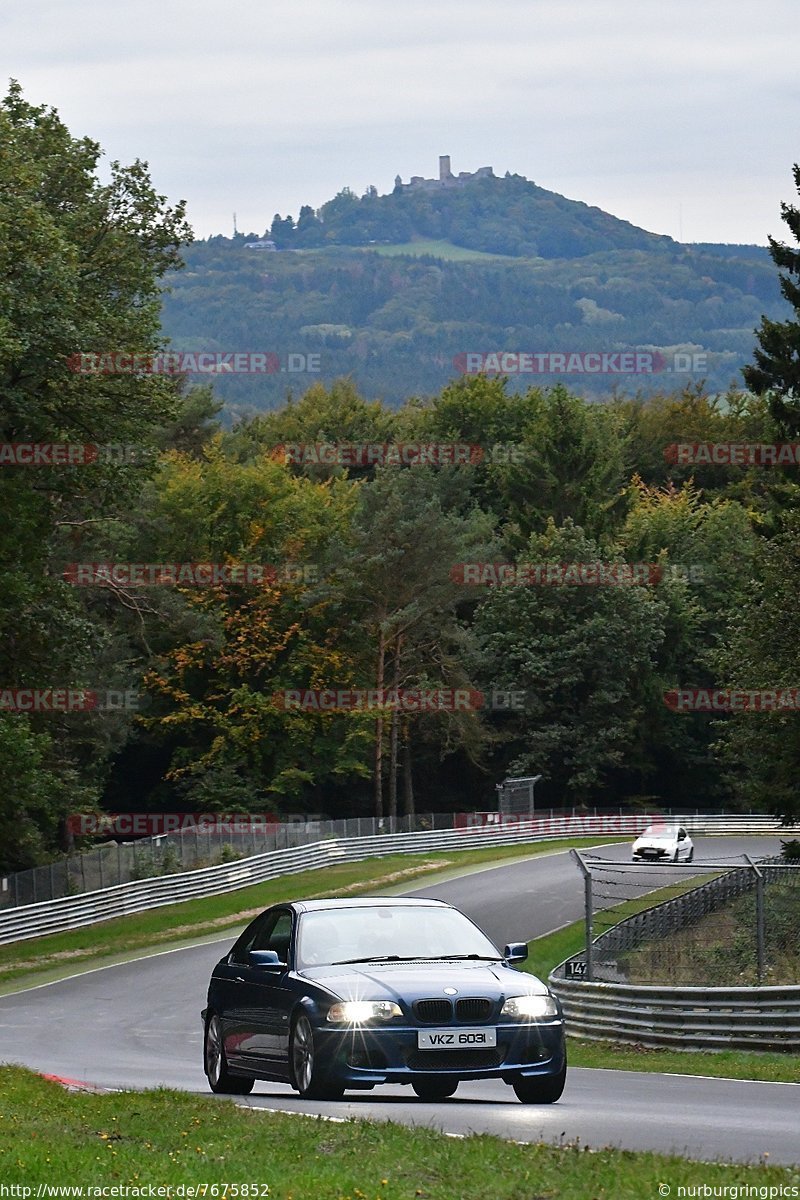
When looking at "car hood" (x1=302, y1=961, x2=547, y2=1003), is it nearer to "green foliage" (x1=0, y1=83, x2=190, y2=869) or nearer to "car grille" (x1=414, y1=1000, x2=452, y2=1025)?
"car grille" (x1=414, y1=1000, x2=452, y2=1025)

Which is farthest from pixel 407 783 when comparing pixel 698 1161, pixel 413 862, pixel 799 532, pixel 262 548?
pixel 698 1161

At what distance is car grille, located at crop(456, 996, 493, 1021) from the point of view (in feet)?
38.2

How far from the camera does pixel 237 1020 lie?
13.3m

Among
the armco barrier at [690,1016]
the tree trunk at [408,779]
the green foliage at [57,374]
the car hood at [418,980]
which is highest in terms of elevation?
the green foliage at [57,374]

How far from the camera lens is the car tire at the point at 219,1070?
44.7 ft

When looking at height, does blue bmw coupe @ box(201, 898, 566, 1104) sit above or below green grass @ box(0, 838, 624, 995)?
above

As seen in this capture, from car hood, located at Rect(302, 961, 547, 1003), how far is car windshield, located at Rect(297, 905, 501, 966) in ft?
0.70

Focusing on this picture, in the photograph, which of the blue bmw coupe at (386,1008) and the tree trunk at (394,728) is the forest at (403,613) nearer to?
the tree trunk at (394,728)

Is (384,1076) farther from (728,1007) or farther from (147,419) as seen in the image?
(147,419)

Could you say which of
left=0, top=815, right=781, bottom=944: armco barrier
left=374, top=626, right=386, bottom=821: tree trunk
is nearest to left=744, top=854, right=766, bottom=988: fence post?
left=0, top=815, right=781, bottom=944: armco barrier

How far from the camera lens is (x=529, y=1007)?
1182cm

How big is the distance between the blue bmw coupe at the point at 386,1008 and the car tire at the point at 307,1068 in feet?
0.04

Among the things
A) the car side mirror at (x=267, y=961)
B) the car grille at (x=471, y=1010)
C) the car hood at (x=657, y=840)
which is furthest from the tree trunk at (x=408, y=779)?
the car grille at (x=471, y=1010)

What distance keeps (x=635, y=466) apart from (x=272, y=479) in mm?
34647
